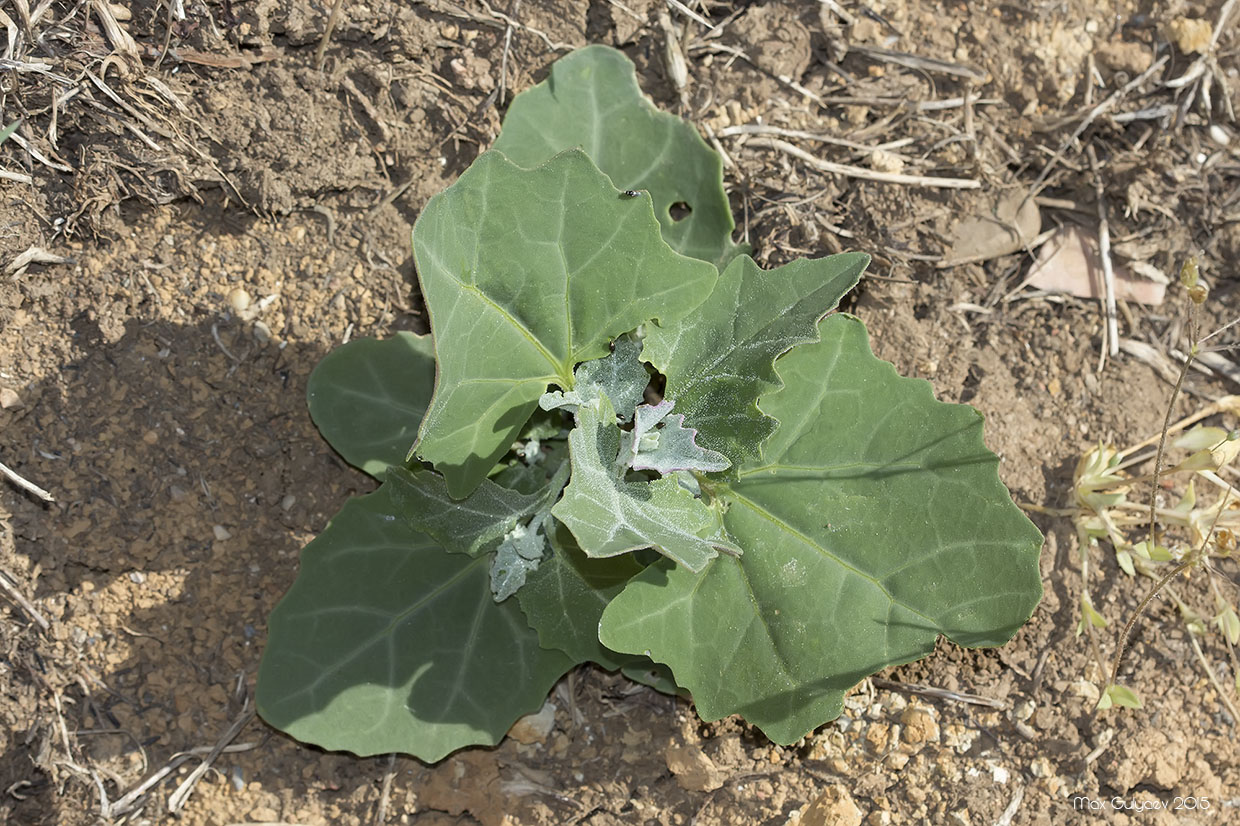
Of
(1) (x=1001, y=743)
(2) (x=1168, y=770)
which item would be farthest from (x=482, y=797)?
(2) (x=1168, y=770)

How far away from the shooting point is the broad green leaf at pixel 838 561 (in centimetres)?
264

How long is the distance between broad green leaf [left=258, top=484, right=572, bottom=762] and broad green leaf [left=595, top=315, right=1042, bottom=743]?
497 mm

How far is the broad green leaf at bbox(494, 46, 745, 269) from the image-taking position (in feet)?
10.2

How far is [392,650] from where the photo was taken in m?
2.91

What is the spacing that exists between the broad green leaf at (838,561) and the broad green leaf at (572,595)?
0.21m

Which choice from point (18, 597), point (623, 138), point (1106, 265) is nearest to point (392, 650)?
point (18, 597)

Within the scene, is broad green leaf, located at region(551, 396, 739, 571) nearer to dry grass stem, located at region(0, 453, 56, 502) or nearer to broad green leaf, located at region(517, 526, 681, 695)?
broad green leaf, located at region(517, 526, 681, 695)

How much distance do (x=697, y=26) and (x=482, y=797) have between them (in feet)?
8.33

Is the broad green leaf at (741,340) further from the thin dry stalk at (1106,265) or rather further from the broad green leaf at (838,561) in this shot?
the thin dry stalk at (1106,265)

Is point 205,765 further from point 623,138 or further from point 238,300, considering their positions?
point 623,138

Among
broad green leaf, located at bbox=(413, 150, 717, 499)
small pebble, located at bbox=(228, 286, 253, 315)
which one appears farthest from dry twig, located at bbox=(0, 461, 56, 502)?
Result: broad green leaf, located at bbox=(413, 150, 717, 499)

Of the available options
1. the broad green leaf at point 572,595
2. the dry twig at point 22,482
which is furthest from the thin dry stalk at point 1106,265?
the dry twig at point 22,482

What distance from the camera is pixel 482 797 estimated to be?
9.95ft

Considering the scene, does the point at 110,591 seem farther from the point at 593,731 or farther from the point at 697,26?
the point at 697,26
